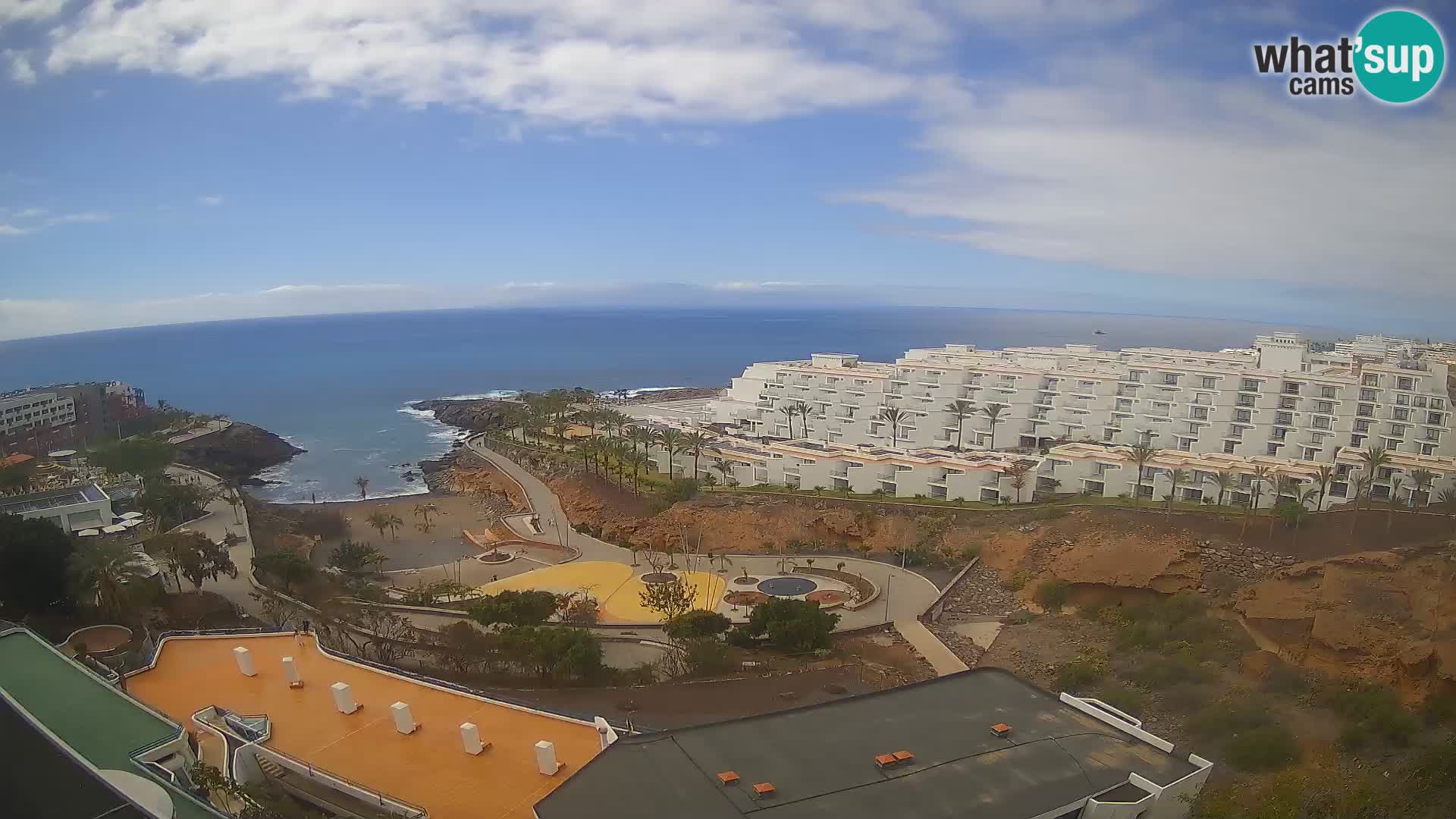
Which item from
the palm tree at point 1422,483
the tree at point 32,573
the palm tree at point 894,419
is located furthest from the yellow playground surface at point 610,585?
the palm tree at point 1422,483

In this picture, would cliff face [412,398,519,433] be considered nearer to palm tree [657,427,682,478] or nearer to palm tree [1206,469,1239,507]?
palm tree [657,427,682,478]

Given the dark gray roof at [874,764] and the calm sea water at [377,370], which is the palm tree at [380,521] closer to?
the calm sea water at [377,370]

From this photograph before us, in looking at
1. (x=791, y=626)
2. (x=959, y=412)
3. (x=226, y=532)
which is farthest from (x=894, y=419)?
(x=226, y=532)

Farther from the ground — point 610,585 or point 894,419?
point 894,419

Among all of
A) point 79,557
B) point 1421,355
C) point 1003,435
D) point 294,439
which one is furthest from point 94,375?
point 1421,355

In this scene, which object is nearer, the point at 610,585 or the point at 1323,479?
the point at 610,585

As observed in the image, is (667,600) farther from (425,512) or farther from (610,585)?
(425,512)
